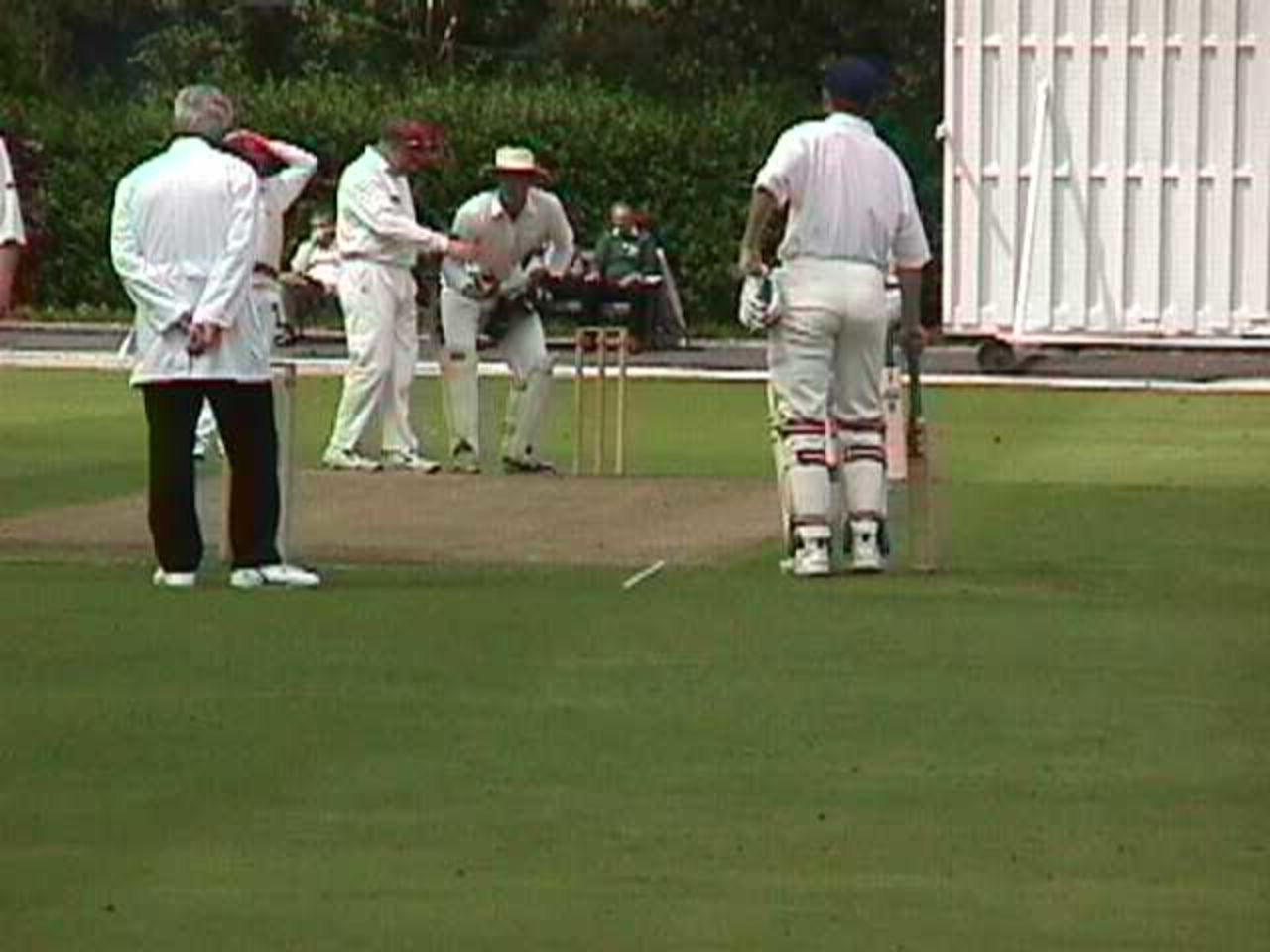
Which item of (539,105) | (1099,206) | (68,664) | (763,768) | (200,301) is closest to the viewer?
(763,768)

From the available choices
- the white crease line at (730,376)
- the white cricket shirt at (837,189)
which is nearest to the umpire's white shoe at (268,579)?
the white cricket shirt at (837,189)

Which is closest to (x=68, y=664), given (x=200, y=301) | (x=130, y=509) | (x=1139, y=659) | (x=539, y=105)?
(x=200, y=301)

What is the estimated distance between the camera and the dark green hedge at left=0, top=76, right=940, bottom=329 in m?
45.2

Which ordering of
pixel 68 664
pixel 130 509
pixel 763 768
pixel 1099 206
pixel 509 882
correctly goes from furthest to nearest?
pixel 1099 206
pixel 130 509
pixel 68 664
pixel 763 768
pixel 509 882

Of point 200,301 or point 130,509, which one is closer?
point 200,301

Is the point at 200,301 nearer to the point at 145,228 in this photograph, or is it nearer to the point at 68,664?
the point at 145,228

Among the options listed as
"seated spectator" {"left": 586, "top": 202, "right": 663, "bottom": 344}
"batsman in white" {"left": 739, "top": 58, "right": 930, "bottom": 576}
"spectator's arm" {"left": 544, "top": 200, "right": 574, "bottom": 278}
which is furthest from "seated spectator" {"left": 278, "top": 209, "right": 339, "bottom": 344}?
"batsman in white" {"left": 739, "top": 58, "right": 930, "bottom": 576}

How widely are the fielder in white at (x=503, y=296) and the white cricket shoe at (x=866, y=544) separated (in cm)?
638

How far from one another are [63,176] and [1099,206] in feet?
52.1

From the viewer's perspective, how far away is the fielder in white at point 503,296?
2392 centimetres

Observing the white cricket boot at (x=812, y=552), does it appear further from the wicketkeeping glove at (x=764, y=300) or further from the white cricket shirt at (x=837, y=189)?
the white cricket shirt at (x=837, y=189)

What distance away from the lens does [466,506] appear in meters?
20.8

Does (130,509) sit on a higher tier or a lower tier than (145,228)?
lower

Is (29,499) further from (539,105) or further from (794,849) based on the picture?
(539,105)
